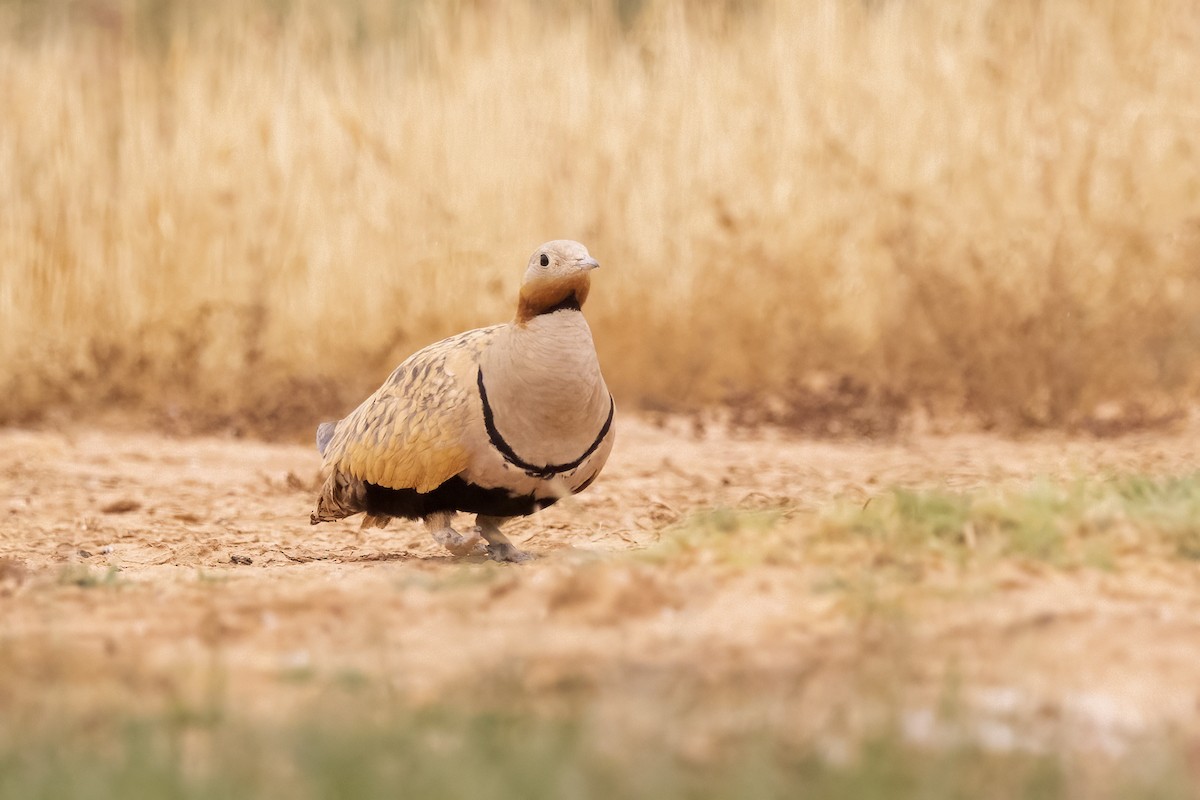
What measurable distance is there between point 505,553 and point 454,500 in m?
0.37

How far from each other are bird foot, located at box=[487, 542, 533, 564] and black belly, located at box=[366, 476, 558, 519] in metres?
0.13

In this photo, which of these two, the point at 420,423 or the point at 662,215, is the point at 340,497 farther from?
the point at 662,215

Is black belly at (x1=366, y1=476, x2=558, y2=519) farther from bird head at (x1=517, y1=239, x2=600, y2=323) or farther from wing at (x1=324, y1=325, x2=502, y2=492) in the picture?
bird head at (x1=517, y1=239, x2=600, y2=323)

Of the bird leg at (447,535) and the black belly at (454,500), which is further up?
the black belly at (454,500)

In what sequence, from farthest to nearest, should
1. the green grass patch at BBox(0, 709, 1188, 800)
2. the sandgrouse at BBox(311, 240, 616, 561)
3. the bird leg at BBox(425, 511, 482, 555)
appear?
the bird leg at BBox(425, 511, 482, 555) < the sandgrouse at BBox(311, 240, 616, 561) < the green grass patch at BBox(0, 709, 1188, 800)

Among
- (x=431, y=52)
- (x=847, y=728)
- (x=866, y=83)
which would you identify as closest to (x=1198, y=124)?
(x=866, y=83)

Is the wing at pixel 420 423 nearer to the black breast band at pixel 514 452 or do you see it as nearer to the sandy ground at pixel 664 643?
the black breast band at pixel 514 452

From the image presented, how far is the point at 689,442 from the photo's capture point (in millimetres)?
8234

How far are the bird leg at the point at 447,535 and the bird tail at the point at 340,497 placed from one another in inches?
9.2

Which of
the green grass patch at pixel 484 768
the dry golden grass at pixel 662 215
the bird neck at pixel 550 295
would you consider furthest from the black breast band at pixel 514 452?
the dry golden grass at pixel 662 215

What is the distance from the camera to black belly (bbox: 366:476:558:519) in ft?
15.5

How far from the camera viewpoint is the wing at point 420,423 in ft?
15.2

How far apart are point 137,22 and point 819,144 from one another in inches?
237

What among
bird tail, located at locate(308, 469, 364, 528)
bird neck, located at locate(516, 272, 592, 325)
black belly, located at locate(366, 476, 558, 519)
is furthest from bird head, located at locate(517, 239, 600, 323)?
bird tail, located at locate(308, 469, 364, 528)
